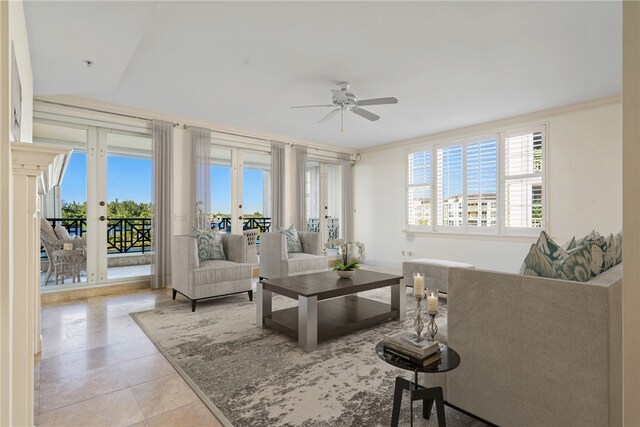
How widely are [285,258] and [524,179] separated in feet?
12.3

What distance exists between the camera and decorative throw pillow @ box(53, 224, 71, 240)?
14.4ft

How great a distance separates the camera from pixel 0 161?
1.06 metres

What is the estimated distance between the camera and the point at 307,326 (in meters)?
2.69

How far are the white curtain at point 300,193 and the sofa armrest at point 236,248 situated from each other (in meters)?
2.11

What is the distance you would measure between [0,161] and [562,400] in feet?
7.41

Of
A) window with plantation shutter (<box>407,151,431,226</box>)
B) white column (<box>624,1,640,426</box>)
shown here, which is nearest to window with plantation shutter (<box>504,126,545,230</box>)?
window with plantation shutter (<box>407,151,431,226</box>)

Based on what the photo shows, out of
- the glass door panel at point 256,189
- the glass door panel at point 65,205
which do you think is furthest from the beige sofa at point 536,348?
the glass door panel at point 256,189

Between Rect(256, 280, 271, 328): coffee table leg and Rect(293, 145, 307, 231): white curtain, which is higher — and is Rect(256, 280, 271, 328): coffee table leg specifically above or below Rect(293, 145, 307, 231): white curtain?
below

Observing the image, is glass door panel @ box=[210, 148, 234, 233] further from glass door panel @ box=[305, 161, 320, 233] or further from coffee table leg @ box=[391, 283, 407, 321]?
coffee table leg @ box=[391, 283, 407, 321]

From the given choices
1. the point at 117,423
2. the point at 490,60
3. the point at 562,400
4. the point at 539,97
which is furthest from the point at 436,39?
the point at 117,423

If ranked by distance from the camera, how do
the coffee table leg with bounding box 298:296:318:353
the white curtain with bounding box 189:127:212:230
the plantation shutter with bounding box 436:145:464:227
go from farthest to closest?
the plantation shutter with bounding box 436:145:464:227
the white curtain with bounding box 189:127:212:230
the coffee table leg with bounding box 298:296:318:353

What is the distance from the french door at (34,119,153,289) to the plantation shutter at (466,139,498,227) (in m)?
5.09

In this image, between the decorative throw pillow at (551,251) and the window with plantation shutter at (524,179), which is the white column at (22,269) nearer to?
the decorative throw pillow at (551,251)

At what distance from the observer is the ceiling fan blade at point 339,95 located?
358cm
